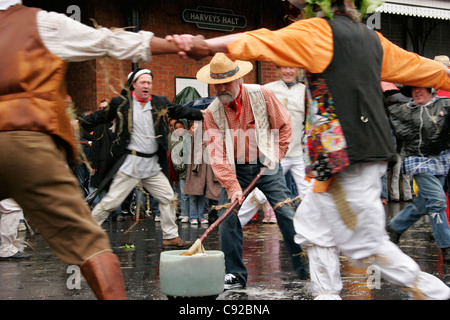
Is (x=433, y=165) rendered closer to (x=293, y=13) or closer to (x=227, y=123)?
(x=227, y=123)

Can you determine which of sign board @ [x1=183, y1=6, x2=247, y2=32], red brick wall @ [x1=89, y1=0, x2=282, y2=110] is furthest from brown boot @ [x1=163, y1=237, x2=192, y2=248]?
sign board @ [x1=183, y1=6, x2=247, y2=32]

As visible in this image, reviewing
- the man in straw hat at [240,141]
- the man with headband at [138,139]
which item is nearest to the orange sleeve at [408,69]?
the man in straw hat at [240,141]

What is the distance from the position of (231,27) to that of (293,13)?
10791 millimetres

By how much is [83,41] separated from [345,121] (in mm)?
1600

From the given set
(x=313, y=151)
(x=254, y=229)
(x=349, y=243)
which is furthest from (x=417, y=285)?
(x=254, y=229)

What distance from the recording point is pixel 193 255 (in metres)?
4.75

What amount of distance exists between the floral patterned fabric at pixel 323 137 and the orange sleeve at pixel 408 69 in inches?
21.9

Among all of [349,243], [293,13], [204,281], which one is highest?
[293,13]

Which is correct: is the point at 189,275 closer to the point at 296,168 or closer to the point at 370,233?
the point at 370,233

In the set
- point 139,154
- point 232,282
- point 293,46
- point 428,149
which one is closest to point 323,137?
point 293,46

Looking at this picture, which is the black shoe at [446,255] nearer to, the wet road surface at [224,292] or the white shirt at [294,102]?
the wet road surface at [224,292]

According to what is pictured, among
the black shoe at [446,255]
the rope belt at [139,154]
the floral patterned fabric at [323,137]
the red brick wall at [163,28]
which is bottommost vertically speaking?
the black shoe at [446,255]

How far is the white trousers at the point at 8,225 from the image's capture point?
7535 mm

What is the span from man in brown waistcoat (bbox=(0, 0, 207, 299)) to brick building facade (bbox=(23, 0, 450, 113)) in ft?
29.1
